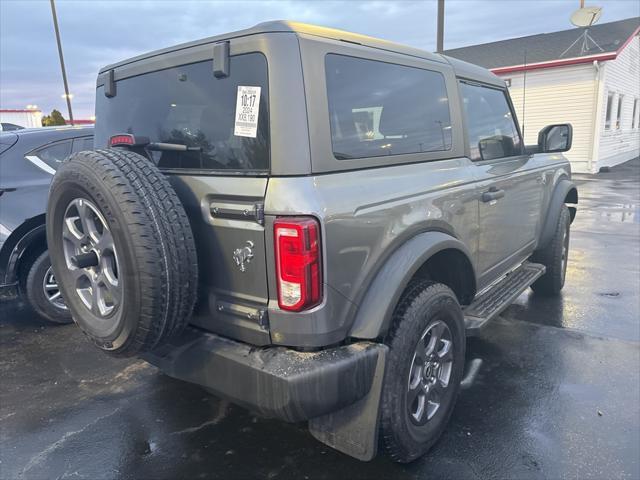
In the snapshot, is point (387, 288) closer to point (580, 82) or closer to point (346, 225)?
point (346, 225)

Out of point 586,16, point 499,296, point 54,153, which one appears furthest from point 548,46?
point 54,153

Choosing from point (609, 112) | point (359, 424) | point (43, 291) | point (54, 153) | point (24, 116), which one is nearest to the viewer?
point (359, 424)

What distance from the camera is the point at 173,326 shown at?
2.12 metres

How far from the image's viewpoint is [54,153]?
15.4 feet

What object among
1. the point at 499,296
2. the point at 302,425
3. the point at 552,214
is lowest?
the point at 302,425

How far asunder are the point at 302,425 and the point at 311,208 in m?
1.60

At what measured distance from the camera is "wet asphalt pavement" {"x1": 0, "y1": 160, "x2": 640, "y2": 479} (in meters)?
2.54

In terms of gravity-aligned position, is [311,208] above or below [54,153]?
below

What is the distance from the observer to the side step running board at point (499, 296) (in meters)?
3.08

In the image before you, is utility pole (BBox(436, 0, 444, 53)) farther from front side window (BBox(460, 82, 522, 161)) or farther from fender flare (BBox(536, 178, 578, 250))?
front side window (BBox(460, 82, 522, 161))

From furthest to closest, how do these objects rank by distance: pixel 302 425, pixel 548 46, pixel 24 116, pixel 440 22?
pixel 24 116
pixel 548 46
pixel 440 22
pixel 302 425

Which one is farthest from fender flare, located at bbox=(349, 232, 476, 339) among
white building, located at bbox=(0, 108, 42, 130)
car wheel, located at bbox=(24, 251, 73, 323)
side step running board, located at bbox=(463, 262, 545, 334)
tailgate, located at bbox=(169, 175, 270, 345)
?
white building, located at bbox=(0, 108, 42, 130)

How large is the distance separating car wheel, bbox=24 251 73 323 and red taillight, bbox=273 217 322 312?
322cm

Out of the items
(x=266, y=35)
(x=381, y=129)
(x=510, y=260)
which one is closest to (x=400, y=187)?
(x=381, y=129)
